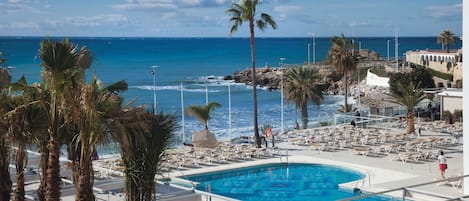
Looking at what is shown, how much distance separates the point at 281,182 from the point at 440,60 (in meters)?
67.6

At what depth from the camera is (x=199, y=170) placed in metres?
24.2

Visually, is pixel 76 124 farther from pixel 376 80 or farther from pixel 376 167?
pixel 376 80

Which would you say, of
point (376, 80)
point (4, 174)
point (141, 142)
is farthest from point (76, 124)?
point (376, 80)

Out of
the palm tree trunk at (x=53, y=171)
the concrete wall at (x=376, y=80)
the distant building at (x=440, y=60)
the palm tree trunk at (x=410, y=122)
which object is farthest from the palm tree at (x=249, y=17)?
the concrete wall at (x=376, y=80)

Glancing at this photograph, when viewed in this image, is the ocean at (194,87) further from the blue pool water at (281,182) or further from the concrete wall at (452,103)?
the concrete wall at (452,103)

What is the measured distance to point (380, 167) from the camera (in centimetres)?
2402

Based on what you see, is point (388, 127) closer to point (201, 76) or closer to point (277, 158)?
point (277, 158)

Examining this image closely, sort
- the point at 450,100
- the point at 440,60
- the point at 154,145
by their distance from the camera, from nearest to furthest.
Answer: the point at 154,145, the point at 450,100, the point at 440,60

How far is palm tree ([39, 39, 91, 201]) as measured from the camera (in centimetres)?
1011

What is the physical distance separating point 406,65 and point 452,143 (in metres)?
59.8

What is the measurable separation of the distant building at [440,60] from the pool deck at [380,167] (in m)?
39.8

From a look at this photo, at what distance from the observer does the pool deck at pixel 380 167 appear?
68.4 ft

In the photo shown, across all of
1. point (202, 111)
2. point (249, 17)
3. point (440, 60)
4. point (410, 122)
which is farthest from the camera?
point (440, 60)

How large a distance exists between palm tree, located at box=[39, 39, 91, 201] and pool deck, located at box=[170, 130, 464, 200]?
11.4m
